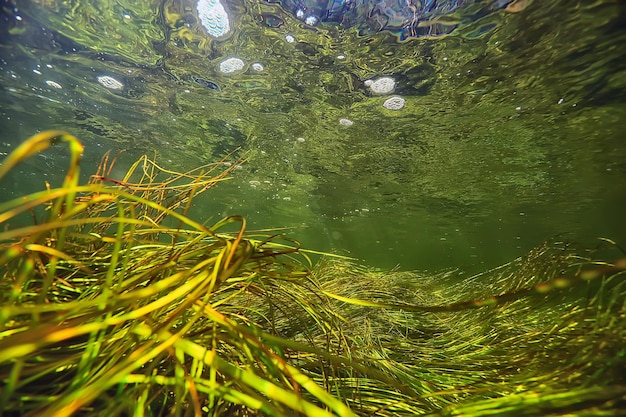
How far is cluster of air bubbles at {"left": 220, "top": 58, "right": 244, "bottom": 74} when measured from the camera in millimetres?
7926

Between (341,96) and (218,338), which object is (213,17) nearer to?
(341,96)

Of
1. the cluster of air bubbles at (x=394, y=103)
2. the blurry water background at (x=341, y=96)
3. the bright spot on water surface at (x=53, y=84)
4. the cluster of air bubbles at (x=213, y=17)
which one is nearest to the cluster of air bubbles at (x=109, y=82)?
the blurry water background at (x=341, y=96)

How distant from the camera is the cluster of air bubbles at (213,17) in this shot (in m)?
6.05

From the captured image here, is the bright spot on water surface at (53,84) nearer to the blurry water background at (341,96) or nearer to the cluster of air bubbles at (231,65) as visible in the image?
the blurry water background at (341,96)

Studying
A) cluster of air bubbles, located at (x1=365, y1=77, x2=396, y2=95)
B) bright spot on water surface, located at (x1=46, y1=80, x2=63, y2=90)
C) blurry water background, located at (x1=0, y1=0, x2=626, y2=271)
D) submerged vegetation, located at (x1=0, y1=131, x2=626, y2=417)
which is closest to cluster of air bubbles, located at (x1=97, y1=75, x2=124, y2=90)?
blurry water background, located at (x1=0, y1=0, x2=626, y2=271)

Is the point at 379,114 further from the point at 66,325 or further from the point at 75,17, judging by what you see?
the point at 66,325

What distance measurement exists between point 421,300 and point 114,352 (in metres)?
3.66

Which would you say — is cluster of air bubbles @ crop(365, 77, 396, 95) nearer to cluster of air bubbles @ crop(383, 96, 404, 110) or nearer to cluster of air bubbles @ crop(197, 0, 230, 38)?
cluster of air bubbles @ crop(383, 96, 404, 110)

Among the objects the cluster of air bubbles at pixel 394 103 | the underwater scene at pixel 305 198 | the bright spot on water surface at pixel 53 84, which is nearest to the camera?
the underwater scene at pixel 305 198

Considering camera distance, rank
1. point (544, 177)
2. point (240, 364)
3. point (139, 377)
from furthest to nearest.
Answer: point (544, 177)
point (240, 364)
point (139, 377)

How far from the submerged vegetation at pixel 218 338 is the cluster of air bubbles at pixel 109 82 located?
975 centimetres

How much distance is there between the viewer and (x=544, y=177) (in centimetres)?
1481

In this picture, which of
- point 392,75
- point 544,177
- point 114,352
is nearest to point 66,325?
point 114,352

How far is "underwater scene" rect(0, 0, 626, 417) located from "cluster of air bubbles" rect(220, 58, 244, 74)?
6cm
